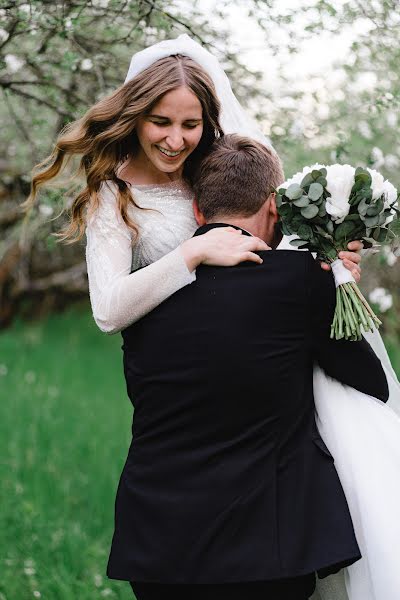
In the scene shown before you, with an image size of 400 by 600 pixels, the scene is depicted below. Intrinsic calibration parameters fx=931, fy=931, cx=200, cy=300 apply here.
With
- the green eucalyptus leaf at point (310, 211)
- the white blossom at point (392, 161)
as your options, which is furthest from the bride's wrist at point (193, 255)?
the white blossom at point (392, 161)

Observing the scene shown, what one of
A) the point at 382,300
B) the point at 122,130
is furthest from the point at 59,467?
the point at 122,130

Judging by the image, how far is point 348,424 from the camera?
250 cm

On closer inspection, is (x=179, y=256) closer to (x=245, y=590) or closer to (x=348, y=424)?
(x=348, y=424)

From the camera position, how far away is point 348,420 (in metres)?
2.49

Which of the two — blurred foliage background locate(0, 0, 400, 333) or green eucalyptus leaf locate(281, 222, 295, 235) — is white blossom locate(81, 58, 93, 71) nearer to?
blurred foliage background locate(0, 0, 400, 333)

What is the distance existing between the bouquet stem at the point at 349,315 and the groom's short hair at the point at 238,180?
341 millimetres

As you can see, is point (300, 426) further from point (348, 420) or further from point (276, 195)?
point (276, 195)

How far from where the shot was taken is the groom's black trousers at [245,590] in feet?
7.97

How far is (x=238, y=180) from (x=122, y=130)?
0.48 metres

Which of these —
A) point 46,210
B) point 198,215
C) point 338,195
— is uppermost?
point 338,195

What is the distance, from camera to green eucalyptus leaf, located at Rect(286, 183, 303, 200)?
93.4 inches

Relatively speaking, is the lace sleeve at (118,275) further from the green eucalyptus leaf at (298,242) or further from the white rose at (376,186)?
Answer: the white rose at (376,186)

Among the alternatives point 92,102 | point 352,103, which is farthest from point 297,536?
point 352,103

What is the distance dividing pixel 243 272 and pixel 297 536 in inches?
27.4
